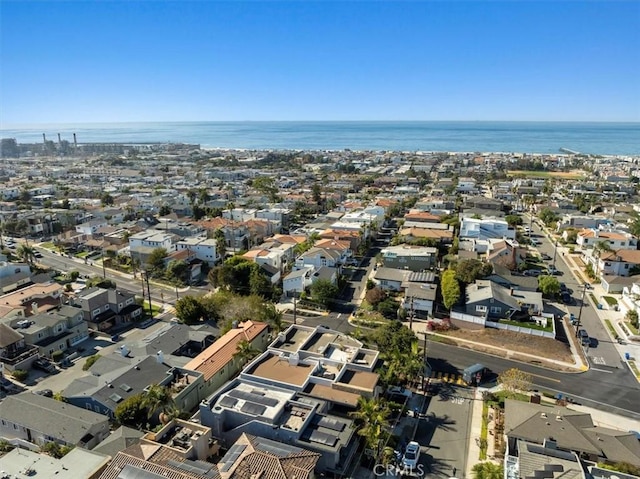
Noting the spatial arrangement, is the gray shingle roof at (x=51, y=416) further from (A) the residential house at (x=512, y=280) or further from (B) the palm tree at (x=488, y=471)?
(A) the residential house at (x=512, y=280)

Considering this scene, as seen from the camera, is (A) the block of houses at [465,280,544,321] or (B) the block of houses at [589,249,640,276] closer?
(A) the block of houses at [465,280,544,321]

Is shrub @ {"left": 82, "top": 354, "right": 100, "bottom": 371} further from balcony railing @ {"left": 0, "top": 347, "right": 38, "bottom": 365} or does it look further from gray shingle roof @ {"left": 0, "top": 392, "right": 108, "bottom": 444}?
gray shingle roof @ {"left": 0, "top": 392, "right": 108, "bottom": 444}

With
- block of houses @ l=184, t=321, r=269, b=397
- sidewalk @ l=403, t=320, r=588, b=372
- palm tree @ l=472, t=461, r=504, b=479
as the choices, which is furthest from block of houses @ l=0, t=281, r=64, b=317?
palm tree @ l=472, t=461, r=504, b=479

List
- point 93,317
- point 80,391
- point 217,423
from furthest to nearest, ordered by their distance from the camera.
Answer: point 93,317 → point 80,391 → point 217,423

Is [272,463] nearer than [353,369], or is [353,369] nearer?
[272,463]

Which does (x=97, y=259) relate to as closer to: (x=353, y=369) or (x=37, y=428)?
(x=37, y=428)

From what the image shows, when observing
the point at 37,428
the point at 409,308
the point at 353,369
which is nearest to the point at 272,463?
the point at 353,369

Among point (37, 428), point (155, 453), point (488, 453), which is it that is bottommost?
point (488, 453)
